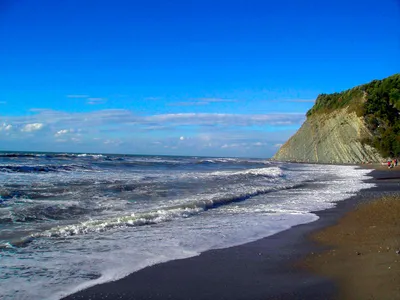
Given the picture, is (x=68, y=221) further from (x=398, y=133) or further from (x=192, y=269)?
(x=398, y=133)

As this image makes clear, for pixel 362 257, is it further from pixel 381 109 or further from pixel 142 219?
pixel 381 109

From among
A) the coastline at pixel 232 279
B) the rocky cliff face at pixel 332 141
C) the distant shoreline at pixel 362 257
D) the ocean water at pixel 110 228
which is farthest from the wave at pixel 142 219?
the rocky cliff face at pixel 332 141

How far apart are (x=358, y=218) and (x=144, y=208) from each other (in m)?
6.19

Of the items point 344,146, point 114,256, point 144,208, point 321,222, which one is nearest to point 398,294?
point 114,256

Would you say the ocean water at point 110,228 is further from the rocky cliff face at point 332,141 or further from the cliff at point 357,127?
the rocky cliff face at point 332,141

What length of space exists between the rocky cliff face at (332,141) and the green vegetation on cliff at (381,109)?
4.50 feet

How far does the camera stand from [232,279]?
5086 millimetres

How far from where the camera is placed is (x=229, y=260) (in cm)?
604

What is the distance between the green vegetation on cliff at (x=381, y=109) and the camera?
59.0m

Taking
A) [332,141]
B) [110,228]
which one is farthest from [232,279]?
[332,141]

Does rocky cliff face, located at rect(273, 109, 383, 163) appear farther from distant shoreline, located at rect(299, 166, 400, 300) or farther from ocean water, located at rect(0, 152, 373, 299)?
distant shoreline, located at rect(299, 166, 400, 300)

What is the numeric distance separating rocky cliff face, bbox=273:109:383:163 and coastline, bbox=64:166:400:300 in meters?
61.3

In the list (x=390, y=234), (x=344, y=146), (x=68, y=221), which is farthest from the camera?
(x=344, y=146)

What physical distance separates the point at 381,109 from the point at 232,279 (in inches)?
2664
